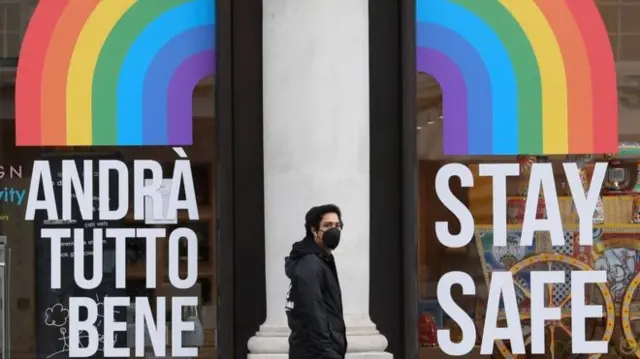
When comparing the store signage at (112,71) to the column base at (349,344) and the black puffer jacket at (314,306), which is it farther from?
the black puffer jacket at (314,306)

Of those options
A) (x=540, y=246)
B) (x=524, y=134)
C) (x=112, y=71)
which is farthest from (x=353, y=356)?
(x=112, y=71)

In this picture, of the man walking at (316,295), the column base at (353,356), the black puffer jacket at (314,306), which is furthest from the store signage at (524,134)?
the black puffer jacket at (314,306)

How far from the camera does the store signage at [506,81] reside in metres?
9.87

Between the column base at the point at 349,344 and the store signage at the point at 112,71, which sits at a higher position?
the store signage at the point at 112,71

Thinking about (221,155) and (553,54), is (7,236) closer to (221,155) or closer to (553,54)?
(221,155)

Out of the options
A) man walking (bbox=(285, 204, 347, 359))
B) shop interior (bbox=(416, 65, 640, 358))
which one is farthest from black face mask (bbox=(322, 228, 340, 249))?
shop interior (bbox=(416, 65, 640, 358))

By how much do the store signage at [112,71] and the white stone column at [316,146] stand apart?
0.68 metres

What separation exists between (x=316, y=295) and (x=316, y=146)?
2.42 m

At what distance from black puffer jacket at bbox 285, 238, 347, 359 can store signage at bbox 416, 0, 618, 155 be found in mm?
2758

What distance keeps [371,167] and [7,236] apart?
288 centimetres

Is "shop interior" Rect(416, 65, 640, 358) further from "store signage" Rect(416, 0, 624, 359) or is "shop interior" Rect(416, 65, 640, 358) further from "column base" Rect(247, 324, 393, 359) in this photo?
"column base" Rect(247, 324, 393, 359)

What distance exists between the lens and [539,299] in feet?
32.5

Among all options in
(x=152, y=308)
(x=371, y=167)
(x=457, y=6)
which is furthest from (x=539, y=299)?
(x=152, y=308)

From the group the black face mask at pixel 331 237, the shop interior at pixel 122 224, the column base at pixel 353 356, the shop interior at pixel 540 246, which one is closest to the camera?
the black face mask at pixel 331 237
